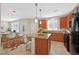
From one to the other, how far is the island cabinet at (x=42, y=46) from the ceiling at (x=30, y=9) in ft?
1.48

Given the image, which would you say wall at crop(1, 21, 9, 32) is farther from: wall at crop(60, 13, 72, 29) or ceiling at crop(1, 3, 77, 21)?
wall at crop(60, 13, 72, 29)

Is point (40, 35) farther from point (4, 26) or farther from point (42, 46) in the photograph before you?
point (4, 26)

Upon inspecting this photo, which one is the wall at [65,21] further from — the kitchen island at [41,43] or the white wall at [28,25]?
the white wall at [28,25]

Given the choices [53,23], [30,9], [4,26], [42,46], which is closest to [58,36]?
[53,23]

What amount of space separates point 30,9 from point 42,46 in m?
0.73

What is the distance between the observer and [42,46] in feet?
7.39

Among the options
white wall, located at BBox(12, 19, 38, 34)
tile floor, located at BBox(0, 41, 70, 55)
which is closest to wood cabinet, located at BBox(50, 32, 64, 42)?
tile floor, located at BBox(0, 41, 70, 55)

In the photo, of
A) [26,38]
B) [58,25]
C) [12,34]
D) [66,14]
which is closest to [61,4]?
[66,14]

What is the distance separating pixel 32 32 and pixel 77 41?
0.84 m

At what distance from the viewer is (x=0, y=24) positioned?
2189 millimetres

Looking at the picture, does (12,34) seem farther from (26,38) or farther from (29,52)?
(29,52)

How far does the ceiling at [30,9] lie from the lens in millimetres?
2186

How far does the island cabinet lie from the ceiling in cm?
45

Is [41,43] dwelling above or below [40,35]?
below
